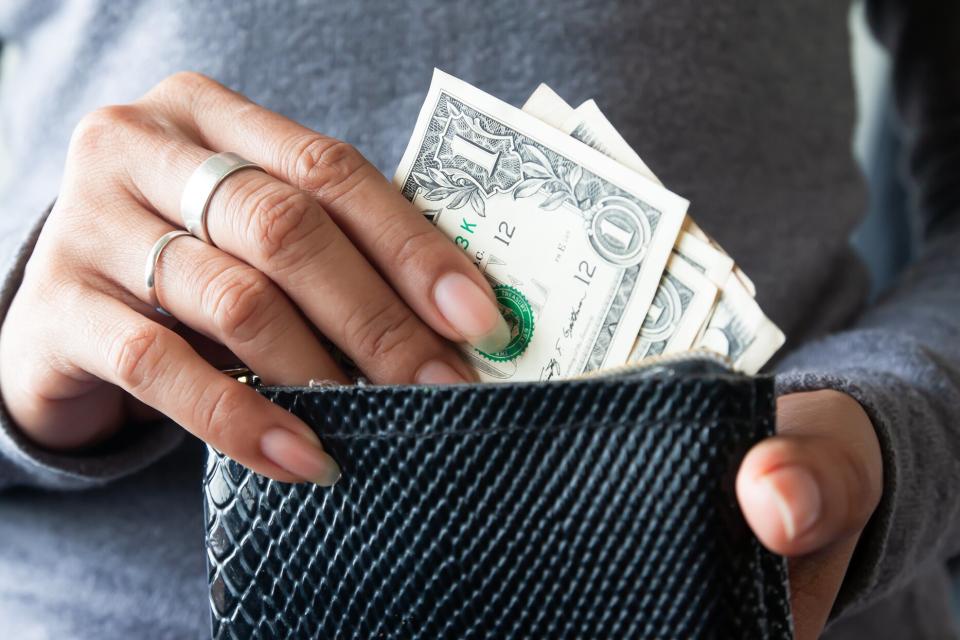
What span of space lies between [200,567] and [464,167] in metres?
0.53

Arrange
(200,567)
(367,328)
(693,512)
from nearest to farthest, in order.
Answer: (693,512)
(367,328)
(200,567)

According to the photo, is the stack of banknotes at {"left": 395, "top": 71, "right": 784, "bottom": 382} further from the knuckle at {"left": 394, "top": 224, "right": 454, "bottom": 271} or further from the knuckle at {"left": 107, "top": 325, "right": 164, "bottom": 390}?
the knuckle at {"left": 107, "top": 325, "right": 164, "bottom": 390}

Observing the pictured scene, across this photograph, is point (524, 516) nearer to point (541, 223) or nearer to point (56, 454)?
point (541, 223)

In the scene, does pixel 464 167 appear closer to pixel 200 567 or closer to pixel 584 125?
pixel 584 125

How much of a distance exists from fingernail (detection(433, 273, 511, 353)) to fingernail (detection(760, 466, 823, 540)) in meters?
0.22

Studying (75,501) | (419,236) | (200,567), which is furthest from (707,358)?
(75,501)

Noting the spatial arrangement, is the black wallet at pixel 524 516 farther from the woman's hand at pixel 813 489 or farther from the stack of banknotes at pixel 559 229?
the stack of banknotes at pixel 559 229

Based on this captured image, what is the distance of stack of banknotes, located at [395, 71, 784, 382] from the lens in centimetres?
59

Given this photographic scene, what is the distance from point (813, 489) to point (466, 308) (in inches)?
10.0

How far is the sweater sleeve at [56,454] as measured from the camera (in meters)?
0.72

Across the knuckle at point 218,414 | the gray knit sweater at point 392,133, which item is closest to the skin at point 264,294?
the knuckle at point 218,414

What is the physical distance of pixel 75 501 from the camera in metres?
0.88

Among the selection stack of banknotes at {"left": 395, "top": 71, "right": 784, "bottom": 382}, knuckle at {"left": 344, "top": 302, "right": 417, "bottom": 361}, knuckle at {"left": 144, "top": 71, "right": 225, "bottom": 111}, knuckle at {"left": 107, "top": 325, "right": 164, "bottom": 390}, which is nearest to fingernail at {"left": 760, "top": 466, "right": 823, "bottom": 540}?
stack of banknotes at {"left": 395, "top": 71, "right": 784, "bottom": 382}

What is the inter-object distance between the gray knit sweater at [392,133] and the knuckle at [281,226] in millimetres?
312
